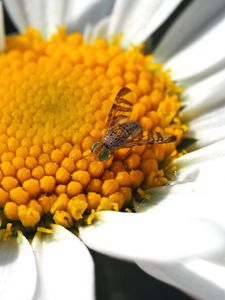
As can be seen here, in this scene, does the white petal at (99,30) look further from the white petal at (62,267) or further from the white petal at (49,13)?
the white petal at (62,267)

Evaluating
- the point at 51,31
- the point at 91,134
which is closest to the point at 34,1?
the point at 51,31

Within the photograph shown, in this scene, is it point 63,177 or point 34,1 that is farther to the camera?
point 34,1

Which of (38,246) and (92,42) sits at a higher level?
(92,42)

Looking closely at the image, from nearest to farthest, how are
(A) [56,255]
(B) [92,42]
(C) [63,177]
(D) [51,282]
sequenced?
(D) [51,282], (A) [56,255], (C) [63,177], (B) [92,42]

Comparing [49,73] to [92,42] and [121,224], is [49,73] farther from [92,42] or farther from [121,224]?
[121,224]

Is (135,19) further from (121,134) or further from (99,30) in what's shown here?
(121,134)

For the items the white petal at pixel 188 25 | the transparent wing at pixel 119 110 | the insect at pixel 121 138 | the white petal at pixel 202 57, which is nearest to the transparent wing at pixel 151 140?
the insect at pixel 121 138

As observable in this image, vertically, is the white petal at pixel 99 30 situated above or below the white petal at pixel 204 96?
above

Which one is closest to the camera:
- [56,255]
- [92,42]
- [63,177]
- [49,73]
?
[56,255]
